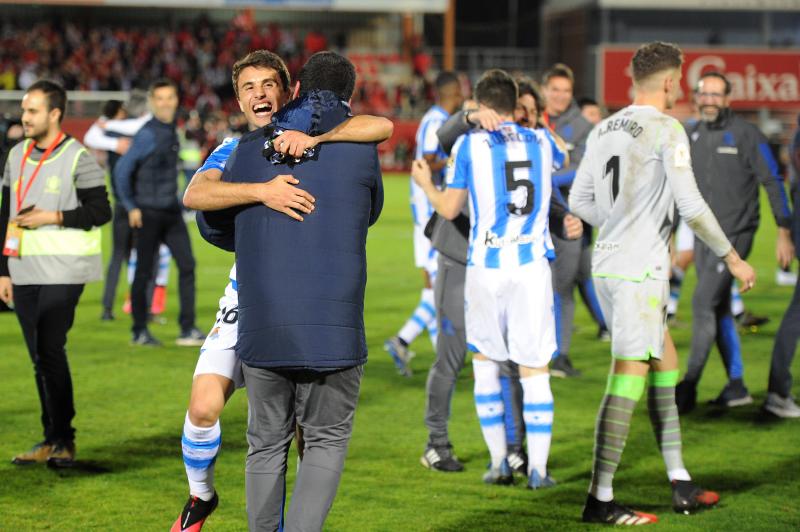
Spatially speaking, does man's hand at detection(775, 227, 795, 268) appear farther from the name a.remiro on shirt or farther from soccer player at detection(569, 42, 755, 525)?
the name a.remiro on shirt

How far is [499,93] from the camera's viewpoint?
6125mm

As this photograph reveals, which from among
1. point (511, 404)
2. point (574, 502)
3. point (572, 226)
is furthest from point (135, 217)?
point (574, 502)

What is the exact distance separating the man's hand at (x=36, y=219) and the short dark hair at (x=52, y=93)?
53 cm

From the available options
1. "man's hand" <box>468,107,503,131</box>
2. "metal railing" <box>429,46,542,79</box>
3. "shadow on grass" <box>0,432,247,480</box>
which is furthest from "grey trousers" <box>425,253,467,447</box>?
"metal railing" <box>429,46,542,79</box>

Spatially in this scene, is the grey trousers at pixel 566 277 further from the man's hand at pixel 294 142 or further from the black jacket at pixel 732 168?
the man's hand at pixel 294 142

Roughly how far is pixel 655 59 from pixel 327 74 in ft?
6.48

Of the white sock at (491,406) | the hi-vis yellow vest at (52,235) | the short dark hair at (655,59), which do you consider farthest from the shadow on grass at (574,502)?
the hi-vis yellow vest at (52,235)

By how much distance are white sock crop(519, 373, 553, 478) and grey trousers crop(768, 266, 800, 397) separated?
94.5 inches

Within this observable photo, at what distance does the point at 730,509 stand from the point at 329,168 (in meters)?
2.96

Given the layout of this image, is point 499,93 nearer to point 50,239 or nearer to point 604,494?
point 604,494

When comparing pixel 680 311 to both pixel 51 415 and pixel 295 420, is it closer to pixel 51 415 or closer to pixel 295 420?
pixel 51 415

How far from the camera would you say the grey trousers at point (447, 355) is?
664 centimetres

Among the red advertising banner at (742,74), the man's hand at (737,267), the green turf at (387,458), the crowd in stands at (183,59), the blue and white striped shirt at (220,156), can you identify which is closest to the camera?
the blue and white striped shirt at (220,156)

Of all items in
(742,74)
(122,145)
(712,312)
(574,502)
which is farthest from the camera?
(742,74)
